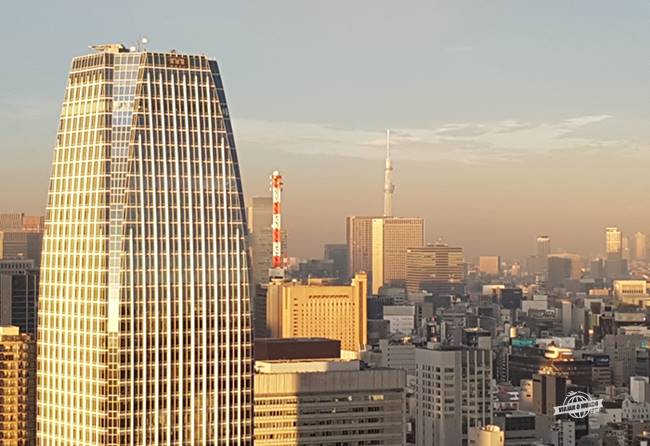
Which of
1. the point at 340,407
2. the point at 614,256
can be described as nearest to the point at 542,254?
the point at 614,256

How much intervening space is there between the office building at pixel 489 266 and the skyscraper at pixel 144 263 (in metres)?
115

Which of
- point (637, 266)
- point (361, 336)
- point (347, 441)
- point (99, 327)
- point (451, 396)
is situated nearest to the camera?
point (99, 327)

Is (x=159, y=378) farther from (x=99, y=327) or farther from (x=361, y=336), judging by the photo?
(x=361, y=336)

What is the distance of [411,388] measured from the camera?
96.4 m

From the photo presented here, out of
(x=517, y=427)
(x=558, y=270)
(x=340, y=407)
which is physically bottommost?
(x=517, y=427)

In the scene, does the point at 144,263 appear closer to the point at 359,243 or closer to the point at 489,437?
the point at 489,437

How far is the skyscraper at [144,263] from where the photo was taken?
2019 inches

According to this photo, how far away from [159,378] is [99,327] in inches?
111

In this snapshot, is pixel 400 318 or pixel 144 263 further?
pixel 400 318

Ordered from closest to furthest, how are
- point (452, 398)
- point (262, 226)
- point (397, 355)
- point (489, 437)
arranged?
point (489, 437)
point (452, 398)
point (397, 355)
point (262, 226)

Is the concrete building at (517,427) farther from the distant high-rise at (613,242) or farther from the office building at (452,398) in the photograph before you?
the distant high-rise at (613,242)

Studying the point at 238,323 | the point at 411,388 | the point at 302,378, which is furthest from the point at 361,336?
the point at 238,323

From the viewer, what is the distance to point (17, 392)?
68.9 m

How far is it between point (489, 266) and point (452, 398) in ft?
286
